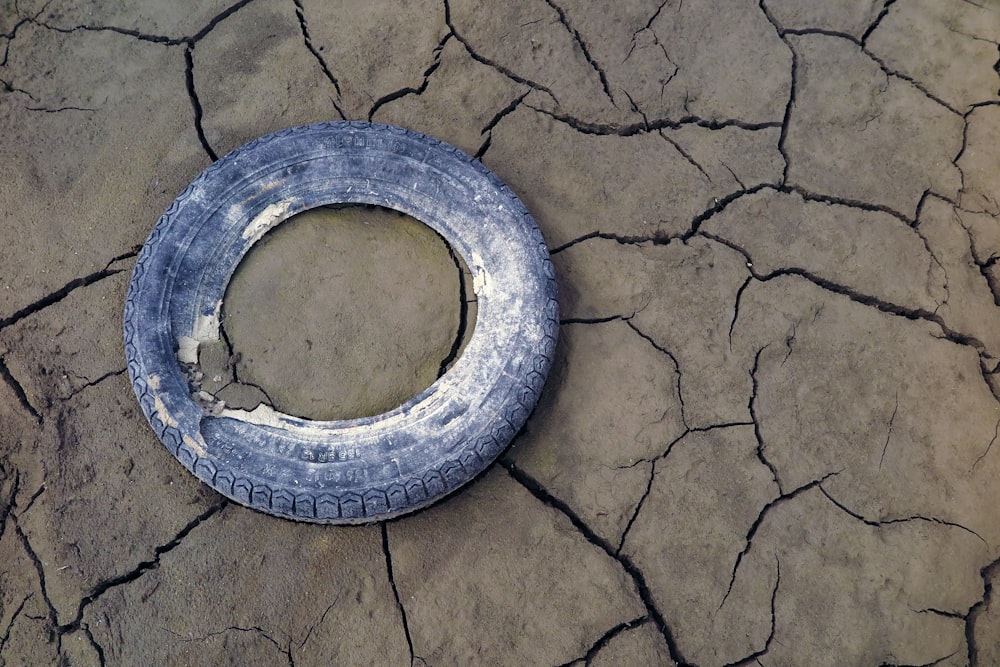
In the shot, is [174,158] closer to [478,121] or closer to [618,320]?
[478,121]

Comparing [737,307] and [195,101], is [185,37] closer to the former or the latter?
[195,101]

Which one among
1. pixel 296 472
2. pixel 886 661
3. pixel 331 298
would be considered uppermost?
pixel 331 298

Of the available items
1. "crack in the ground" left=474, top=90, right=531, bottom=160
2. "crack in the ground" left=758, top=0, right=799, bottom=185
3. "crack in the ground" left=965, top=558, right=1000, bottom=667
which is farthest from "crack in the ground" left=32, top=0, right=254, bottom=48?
"crack in the ground" left=965, top=558, right=1000, bottom=667

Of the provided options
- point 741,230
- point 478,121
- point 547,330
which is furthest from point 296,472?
point 741,230

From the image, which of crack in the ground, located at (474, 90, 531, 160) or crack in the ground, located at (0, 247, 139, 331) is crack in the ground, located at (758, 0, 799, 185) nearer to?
crack in the ground, located at (474, 90, 531, 160)

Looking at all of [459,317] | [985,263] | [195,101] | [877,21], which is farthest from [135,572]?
[877,21]

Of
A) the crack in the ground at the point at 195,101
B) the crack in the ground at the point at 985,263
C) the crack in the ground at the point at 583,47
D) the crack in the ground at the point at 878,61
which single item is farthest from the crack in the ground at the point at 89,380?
the crack in the ground at the point at 985,263
